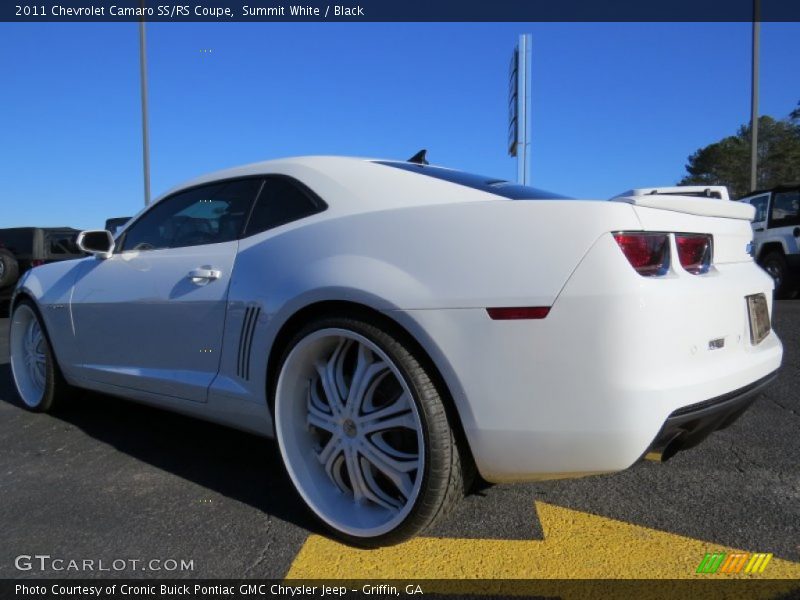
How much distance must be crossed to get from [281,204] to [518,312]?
1206mm

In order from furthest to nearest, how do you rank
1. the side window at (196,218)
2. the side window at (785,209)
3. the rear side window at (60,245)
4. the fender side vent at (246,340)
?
the rear side window at (60,245) < the side window at (785,209) < the side window at (196,218) < the fender side vent at (246,340)

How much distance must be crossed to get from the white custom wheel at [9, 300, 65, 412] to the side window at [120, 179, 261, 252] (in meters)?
1.04

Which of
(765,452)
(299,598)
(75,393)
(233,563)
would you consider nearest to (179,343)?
(233,563)

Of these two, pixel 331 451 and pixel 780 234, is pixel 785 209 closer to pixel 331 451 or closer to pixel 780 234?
pixel 780 234

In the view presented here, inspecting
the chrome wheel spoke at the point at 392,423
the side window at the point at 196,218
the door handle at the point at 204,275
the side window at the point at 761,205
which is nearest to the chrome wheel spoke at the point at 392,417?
the chrome wheel spoke at the point at 392,423

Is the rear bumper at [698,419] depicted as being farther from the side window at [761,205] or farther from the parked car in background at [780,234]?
the side window at [761,205]

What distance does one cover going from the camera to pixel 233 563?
1.91 metres

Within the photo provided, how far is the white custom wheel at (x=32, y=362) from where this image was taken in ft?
12.1

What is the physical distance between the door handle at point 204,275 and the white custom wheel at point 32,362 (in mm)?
1749

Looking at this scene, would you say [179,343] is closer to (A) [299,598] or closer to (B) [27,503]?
(B) [27,503]

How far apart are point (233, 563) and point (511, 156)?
311 inches

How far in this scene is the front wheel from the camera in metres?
1.81

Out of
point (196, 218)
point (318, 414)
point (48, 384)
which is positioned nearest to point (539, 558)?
point (318, 414)

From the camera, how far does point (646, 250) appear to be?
5.67ft
